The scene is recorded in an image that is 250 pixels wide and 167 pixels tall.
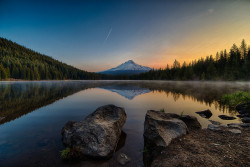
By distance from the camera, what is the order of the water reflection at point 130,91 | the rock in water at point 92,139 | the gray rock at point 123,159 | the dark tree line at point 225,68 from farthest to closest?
the dark tree line at point 225,68 < the water reflection at point 130,91 < the rock in water at point 92,139 < the gray rock at point 123,159

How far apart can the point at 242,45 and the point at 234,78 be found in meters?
26.8

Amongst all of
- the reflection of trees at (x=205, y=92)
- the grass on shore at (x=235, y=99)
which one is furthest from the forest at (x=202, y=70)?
the grass on shore at (x=235, y=99)

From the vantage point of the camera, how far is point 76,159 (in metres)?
5.48

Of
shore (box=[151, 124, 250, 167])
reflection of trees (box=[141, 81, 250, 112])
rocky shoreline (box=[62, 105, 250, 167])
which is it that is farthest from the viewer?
reflection of trees (box=[141, 81, 250, 112])

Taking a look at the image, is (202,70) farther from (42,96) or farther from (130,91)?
(42,96)

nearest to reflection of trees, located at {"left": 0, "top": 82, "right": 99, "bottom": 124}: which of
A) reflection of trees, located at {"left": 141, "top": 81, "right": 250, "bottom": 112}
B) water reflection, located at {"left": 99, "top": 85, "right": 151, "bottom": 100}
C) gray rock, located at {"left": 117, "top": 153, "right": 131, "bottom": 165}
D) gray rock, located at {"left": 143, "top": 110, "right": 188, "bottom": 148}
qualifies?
gray rock, located at {"left": 117, "top": 153, "right": 131, "bottom": 165}

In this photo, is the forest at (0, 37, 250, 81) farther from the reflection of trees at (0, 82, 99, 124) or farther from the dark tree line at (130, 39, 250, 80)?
the reflection of trees at (0, 82, 99, 124)

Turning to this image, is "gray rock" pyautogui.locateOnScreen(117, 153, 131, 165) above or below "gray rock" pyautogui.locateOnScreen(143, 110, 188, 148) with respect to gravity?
below

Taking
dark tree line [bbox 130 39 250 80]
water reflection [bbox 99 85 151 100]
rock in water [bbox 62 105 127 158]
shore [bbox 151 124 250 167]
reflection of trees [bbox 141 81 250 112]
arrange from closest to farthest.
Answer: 1. shore [bbox 151 124 250 167]
2. rock in water [bbox 62 105 127 158]
3. reflection of trees [bbox 141 81 250 112]
4. water reflection [bbox 99 85 151 100]
5. dark tree line [bbox 130 39 250 80]

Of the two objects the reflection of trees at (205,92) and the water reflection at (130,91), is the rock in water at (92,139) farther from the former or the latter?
the water reflection at (130,91)

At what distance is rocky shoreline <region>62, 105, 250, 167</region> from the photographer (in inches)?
185

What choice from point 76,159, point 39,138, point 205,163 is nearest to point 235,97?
point 205,163

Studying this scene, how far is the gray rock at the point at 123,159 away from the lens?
548 cm

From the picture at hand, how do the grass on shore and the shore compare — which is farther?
the grass on shore
